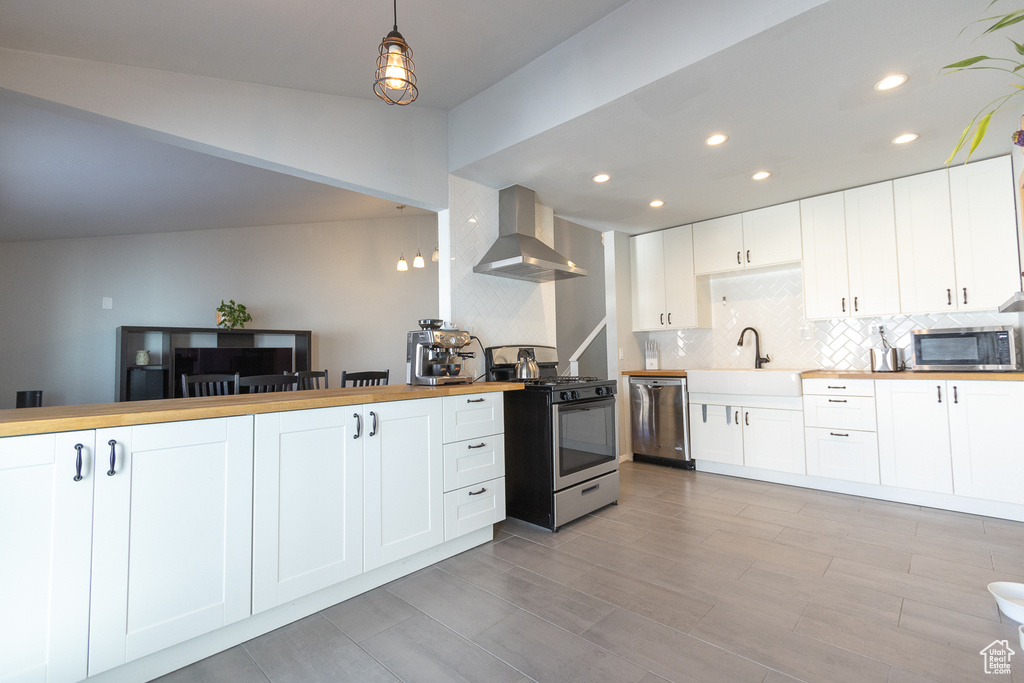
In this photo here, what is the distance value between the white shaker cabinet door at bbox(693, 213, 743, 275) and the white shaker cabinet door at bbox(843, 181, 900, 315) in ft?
2.76

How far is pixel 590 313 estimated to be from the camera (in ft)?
21.8

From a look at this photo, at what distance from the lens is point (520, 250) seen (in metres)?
3.23

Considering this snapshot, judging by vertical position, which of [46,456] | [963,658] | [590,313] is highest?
[590,313]

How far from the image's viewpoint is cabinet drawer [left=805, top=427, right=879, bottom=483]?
3.45 meters

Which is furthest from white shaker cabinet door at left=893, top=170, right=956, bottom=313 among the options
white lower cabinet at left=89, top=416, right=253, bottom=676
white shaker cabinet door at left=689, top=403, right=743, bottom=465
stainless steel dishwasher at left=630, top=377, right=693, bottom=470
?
white lower cabinet at left=89, top=416, right=253, bottom=676

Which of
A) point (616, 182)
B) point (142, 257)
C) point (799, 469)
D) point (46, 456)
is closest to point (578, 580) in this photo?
point (46, 456)

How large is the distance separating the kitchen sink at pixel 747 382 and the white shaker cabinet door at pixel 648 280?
0.79 meters

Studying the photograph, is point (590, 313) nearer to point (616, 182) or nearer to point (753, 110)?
point (616, 182)

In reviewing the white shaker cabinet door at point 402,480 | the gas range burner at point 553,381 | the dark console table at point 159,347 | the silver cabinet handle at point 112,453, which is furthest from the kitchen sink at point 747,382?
the dark console table at point 159,347

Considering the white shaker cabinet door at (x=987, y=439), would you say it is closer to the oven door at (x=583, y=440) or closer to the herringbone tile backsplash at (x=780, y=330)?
the herringbone tile backsplash at (x=780, y=330)

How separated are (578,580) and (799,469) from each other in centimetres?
249

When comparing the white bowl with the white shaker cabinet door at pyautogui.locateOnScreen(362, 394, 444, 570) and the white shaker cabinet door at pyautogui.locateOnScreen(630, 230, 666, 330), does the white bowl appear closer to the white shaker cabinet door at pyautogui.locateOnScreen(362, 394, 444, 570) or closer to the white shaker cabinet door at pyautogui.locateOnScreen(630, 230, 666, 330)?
the white shaker cabinet door at pyautogui.locateOnScreen(362, 394, 444, 570)

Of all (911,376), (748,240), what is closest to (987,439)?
(911,376)

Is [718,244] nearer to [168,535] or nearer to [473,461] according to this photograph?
[473,461]
